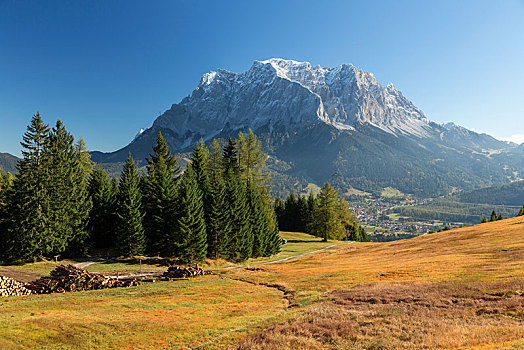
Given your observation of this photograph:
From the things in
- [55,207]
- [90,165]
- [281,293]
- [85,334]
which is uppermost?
[90,165]

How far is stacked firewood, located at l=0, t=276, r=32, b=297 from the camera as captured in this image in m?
26.0

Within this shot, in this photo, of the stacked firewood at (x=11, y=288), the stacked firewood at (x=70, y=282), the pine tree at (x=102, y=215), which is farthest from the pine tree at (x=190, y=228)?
the stacked firewood at (x=11, y=288)

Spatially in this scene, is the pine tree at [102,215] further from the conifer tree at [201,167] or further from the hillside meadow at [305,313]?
the hillside meadow at [305,313]

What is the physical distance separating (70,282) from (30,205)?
21706 millimetres

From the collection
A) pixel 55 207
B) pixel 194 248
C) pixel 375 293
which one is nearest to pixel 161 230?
pixel 194 248

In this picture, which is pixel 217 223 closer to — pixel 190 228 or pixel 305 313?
pixel 190 228

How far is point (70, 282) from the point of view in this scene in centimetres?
2983

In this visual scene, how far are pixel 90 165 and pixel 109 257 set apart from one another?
95.4 feet

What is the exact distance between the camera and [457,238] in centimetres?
5119

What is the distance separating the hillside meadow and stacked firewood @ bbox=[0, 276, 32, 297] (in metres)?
1.90

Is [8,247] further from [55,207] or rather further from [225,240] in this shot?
[225,240]

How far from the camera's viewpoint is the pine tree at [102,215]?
2203 inches

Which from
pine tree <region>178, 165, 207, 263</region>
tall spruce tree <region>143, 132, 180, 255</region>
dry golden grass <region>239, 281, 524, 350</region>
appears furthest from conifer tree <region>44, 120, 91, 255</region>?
dry golden grass <region>239, 281, 524, 350</region>

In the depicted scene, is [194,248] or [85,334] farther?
[194,248]
